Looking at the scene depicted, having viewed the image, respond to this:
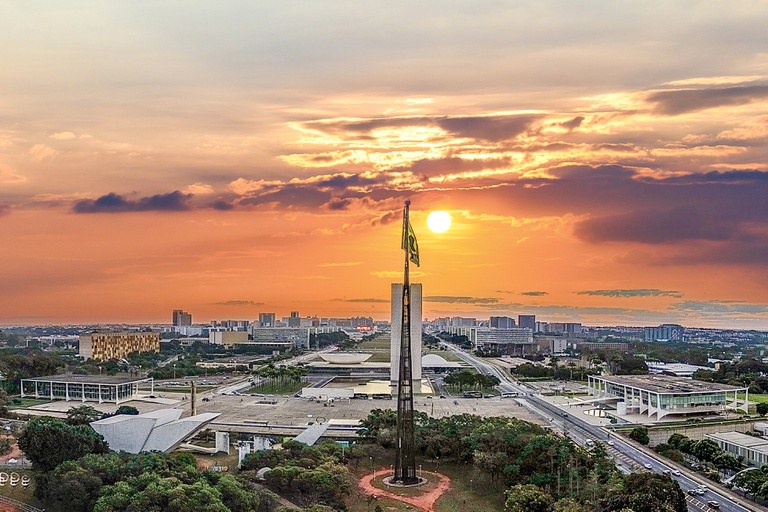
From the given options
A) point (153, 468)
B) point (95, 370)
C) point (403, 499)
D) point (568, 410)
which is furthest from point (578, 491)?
point (95, 370)

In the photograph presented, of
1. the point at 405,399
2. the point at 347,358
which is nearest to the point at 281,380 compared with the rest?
the point at 347,358

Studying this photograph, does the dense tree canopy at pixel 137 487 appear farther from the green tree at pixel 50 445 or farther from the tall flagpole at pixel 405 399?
the tall flagpole at pixel 405 399

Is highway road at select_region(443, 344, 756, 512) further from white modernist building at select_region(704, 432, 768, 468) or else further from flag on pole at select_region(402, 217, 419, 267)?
Result: flag on pole at select_region(402, 217, 419, 267)

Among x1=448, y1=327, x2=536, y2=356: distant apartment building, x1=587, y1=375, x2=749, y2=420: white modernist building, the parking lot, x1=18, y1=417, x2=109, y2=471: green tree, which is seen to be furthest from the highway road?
x1=448, y1=327, x2=536, y2=356: distant apartment building

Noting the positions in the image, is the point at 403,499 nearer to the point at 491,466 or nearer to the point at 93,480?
the point at 491,466

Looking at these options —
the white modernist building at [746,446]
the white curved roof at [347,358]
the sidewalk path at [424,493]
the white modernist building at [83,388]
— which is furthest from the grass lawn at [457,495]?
the white curved roof at [347,358]
